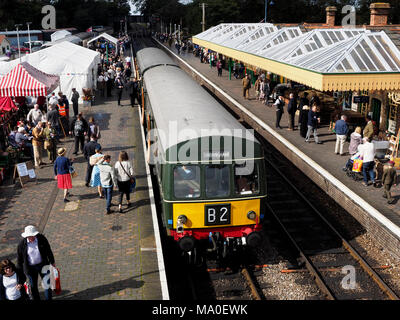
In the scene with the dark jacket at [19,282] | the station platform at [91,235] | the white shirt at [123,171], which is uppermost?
the white shirt at [123,171]

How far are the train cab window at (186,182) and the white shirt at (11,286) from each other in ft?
10.7

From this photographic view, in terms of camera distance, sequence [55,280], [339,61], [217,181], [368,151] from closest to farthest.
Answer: [55,280] < [217,181] < [368,151] < [339,61]

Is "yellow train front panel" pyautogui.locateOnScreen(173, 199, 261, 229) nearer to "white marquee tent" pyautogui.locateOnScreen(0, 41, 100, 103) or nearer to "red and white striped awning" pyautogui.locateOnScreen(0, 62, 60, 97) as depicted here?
"red and white striped awning" pyautogui.locateOnScreen(0, 62, 60, 97)

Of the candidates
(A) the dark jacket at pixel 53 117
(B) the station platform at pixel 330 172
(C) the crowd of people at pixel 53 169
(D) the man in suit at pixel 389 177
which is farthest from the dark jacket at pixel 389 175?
(A) the dark jacket at pixel 53 117

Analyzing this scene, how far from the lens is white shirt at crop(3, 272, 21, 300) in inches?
262

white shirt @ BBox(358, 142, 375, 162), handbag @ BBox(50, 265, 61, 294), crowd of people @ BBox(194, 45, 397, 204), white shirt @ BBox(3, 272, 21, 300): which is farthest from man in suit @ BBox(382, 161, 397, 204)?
white shirt @ BBox(3, 272, 21, 300)

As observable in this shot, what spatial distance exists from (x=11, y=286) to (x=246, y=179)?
455 centimetres

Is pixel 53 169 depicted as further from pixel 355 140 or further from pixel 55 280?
pixel 355 140

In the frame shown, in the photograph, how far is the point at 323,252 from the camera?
10.7 meters

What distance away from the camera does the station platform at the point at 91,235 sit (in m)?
8.08

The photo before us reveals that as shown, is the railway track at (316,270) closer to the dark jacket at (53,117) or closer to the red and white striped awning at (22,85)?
the dark jacket at (53,117)

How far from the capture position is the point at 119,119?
2216cm

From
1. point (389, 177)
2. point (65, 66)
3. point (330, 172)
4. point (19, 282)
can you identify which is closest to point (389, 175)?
point (389, 177)
